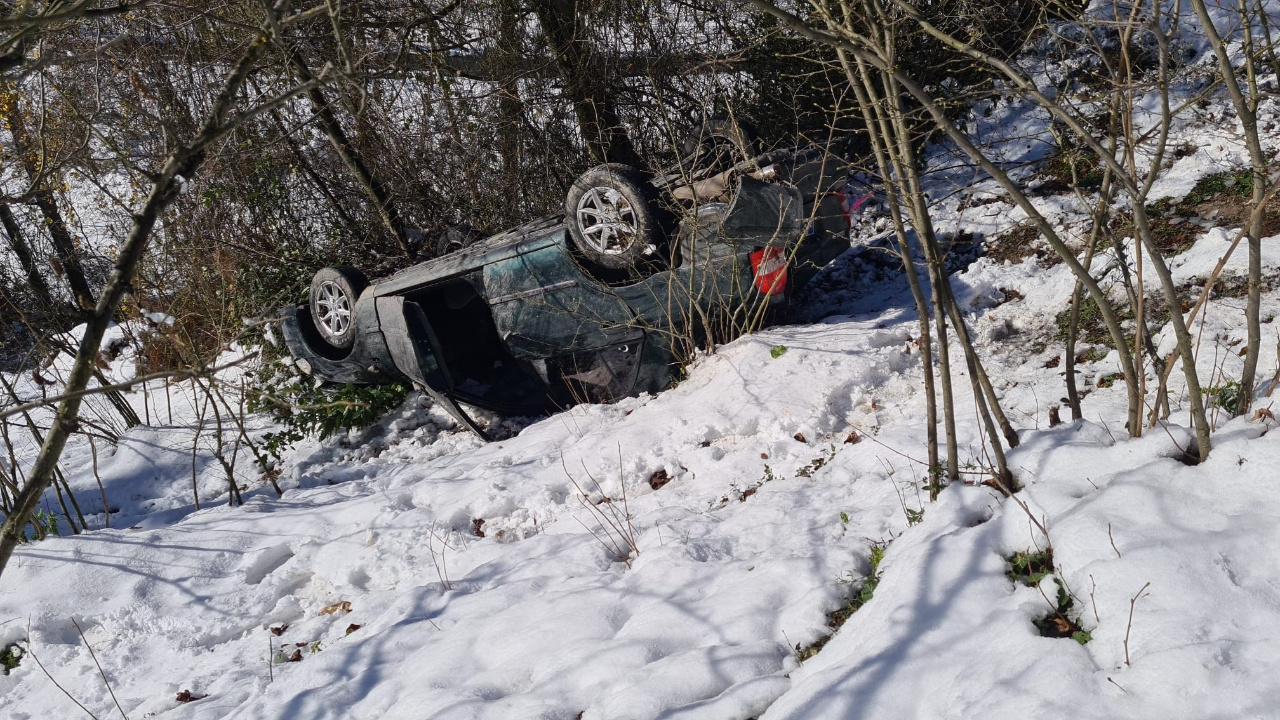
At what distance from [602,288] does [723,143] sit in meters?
1.68

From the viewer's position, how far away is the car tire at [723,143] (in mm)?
6551

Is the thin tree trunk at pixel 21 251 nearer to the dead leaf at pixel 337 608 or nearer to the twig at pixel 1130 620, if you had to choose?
the dead leaf at pixel 337 608

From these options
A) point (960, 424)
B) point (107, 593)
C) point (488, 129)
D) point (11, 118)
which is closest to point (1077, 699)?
point (960, 424)

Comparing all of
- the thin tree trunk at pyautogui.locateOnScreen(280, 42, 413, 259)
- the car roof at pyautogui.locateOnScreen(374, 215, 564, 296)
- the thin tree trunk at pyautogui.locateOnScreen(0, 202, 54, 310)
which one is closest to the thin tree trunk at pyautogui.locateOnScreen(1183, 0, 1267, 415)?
the car roof at pyautogui.locateOnScreen(374, 215, 564, 296)

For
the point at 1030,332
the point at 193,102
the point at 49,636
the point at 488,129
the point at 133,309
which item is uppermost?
the point at 193,102

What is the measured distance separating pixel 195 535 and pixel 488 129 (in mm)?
6058

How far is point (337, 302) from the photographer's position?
7.64 metres

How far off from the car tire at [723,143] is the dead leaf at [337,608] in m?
3.80

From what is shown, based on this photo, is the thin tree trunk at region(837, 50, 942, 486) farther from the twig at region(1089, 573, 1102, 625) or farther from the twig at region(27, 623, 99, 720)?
the twig at region(27, 623, 99, 720)

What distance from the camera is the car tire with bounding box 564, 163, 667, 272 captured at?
6.11 m

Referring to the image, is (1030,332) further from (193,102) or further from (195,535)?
(193,102)

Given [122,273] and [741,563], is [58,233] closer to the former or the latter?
[122,273]

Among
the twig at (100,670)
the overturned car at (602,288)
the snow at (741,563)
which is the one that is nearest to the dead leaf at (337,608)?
the snow at (741,563)

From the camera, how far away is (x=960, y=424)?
4.59m
